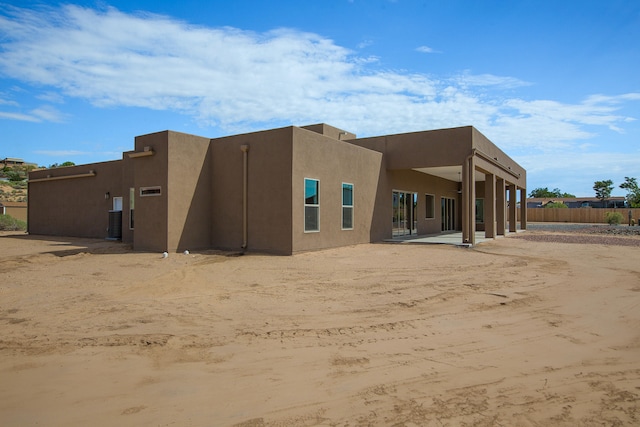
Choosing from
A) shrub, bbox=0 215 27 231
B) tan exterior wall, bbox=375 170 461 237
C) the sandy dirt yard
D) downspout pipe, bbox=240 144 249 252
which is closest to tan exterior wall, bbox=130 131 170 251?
downspout pipe, bbox=240 144 249 252

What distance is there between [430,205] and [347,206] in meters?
8.78

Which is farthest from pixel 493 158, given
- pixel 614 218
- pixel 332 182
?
pixel 614 218

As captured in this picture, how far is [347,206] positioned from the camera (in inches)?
601

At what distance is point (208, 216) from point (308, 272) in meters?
5.79

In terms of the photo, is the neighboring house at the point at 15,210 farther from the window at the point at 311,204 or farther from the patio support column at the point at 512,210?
the patio support column at the point at 512,210

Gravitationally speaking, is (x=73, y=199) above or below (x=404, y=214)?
above

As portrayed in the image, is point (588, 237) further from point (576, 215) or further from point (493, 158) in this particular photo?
point (576, 215)

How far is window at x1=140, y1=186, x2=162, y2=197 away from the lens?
A: 12898mm

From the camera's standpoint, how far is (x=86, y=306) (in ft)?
20.7

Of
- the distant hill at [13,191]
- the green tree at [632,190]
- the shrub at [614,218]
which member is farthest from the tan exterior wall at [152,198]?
the green tree at [632,190]

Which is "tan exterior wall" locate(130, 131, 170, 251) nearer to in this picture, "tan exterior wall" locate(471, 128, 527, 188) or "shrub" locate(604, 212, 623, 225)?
"tan exterior wall" locate(471, 128, 527, 188)

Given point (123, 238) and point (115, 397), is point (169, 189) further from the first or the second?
point (115, 397)

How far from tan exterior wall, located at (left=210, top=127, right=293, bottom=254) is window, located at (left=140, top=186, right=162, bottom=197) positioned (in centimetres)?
183

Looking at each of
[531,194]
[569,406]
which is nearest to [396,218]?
[569,406]
